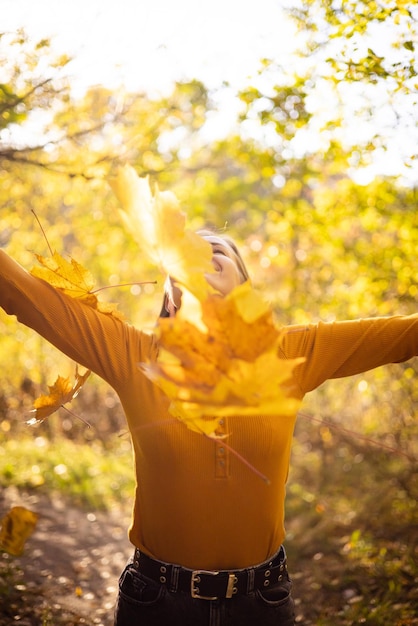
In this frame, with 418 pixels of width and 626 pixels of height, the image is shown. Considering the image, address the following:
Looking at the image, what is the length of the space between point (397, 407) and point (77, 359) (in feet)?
14.6

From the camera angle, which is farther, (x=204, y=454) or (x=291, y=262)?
(x=291, y=262)

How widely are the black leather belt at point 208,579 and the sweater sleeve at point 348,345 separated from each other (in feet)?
1.83

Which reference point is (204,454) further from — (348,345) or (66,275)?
(66,275)

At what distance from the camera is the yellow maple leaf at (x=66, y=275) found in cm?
139

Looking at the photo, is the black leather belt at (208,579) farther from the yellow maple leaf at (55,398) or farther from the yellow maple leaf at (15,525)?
the yellow maple leaf at (15,525)

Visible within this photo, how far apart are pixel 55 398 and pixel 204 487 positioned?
0.50 meters

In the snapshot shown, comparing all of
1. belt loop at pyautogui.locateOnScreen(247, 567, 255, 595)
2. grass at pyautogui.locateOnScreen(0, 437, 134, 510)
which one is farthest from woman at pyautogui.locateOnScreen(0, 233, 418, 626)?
grass at pyautogui.locateOnScreen(0, 437, 134, 510)

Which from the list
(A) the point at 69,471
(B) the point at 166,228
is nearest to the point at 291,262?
(A) the point at 69,471

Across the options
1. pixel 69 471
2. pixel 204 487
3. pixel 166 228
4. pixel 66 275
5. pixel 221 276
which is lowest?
pixel 69 471

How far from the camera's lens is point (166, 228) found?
3.54ft

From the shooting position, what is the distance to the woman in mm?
1538

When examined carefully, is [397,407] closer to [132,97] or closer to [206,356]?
[132,97]

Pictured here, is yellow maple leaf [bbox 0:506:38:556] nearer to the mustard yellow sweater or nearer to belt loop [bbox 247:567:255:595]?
the mustard yellow sweater

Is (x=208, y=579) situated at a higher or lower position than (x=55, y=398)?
lower
